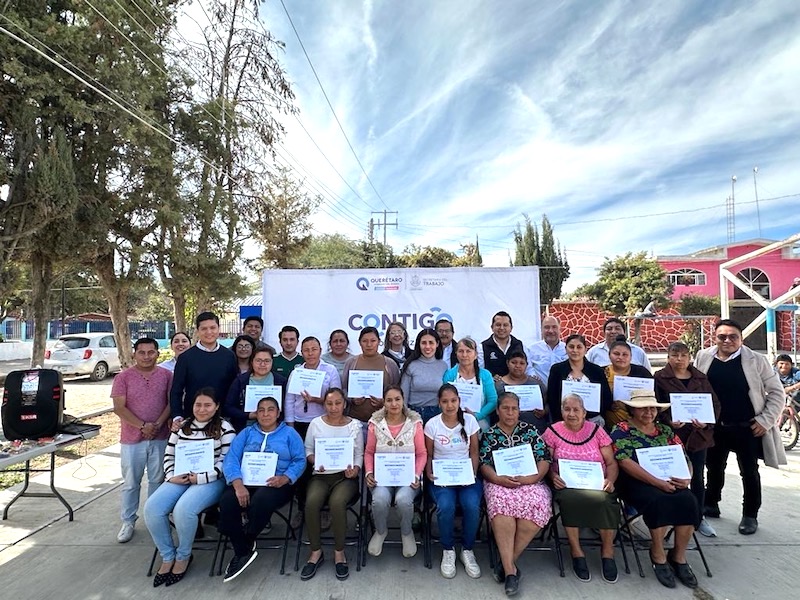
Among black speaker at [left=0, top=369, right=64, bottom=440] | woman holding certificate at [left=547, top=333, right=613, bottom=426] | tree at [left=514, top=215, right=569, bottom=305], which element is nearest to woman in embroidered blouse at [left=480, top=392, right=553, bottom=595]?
woman holding certificate at [left=547, top=333, right=613, bottom=426]

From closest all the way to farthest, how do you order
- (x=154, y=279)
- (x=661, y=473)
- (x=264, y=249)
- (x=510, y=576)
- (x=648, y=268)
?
(x=510, y=576), (x=661, y=473), (x=154, y=279), (x=264, y=249), (x=648, y=268)

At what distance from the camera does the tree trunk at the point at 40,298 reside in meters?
7.84

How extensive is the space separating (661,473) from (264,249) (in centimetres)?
1408

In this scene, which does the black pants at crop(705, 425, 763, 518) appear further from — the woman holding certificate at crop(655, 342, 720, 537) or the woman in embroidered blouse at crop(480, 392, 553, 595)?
the woman in embroidered blouse at crop(480, 392, 553, 595)

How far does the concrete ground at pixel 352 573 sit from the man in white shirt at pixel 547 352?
5.31 ft

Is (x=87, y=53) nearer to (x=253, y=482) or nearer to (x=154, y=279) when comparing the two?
(x=154, y=279)

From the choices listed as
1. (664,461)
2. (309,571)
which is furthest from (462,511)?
(664,461)

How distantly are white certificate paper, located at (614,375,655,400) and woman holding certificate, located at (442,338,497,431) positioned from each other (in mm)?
965

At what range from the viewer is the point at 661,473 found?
3.31 meters

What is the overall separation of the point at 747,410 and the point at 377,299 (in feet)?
13.5

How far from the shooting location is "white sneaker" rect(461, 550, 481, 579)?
3204 millimetres

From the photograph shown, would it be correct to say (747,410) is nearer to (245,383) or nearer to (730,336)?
(730,336)

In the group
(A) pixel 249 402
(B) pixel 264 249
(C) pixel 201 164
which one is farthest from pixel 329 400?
(B) pixel 264 249

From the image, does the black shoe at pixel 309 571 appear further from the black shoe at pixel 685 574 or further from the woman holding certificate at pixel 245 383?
the black shoe at pixel 685 574
